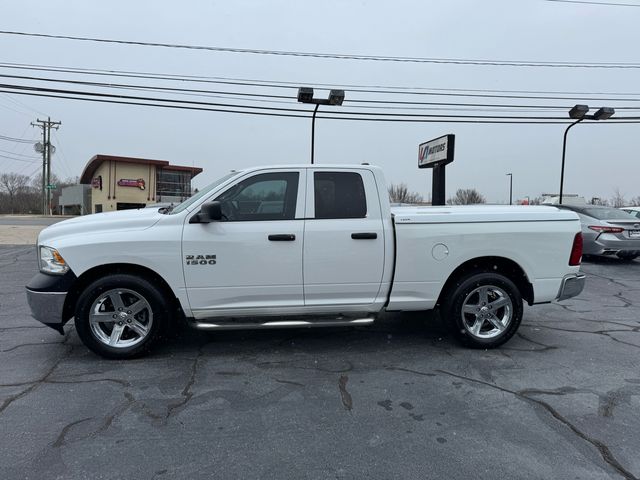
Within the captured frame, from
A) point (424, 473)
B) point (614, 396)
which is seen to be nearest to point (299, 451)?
point (424, 473)

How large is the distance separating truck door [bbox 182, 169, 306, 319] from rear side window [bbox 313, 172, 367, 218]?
19 centimetres

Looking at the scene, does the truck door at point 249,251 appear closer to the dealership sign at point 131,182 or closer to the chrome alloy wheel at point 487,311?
the chrome alloy wheel at point 487,311

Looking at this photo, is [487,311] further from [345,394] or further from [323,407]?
[323,407]

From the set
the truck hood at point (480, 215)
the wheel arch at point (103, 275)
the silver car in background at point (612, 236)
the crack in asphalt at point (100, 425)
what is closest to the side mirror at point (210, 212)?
the wheel arch at point (103, 275)

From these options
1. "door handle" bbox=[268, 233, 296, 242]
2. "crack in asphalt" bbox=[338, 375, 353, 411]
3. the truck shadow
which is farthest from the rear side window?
"crack in asphalt" bbox=[338, 375, 353, 411]

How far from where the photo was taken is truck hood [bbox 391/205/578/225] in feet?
15.0

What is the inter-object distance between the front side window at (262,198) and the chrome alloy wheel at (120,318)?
4.05 ft

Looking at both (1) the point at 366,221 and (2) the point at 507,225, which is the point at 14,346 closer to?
(1) the point at 366,221

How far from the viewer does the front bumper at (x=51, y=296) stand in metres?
4.09

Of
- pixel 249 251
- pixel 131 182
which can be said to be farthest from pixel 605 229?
pixel 131 182

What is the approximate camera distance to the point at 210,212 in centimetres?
412

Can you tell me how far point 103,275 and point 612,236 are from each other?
1139 centimetres

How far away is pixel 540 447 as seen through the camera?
113 inches

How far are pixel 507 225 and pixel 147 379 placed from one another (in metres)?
3.87
